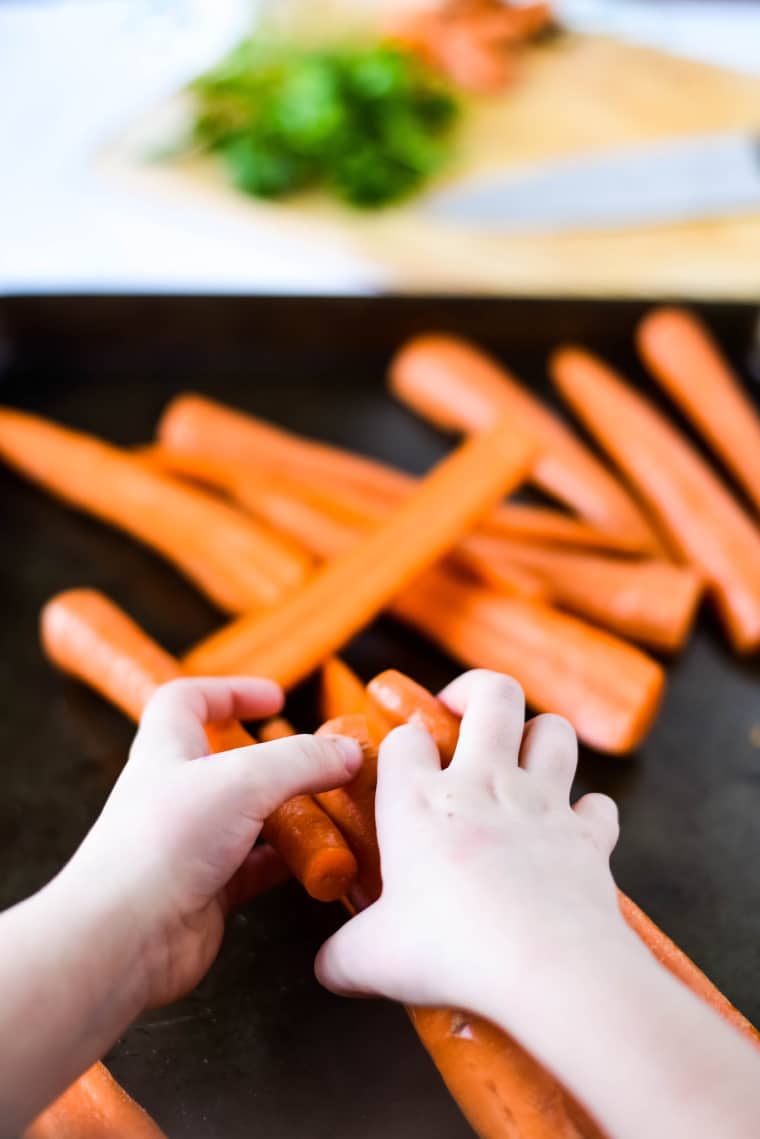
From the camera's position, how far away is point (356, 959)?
29.7 inches

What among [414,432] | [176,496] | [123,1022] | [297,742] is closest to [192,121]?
[414,432]

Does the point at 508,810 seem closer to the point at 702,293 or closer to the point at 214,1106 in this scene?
the point at 214,1106

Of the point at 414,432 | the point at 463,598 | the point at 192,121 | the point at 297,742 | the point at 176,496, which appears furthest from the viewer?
the point at 192,121

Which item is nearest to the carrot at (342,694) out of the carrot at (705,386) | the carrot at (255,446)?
the carrot at (255,446)

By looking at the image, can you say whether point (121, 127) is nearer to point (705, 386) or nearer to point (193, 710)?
point (705, 386)

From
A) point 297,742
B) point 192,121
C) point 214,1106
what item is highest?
point 192,121

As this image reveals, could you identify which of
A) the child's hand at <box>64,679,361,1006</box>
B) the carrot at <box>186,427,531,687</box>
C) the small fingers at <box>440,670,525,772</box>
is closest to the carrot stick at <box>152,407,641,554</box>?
the carrot at <box>186,427,531,687</box>

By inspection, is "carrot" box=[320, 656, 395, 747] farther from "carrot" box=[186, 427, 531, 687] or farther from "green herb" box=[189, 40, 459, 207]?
"green herb" box=[189, 40, 459, 207]

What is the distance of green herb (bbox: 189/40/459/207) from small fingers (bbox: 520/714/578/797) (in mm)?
1410

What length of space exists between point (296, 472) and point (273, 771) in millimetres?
839

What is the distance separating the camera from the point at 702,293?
178 centimetres

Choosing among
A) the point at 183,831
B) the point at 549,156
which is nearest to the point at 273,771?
the point at 183,831

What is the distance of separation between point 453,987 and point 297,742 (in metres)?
0.23

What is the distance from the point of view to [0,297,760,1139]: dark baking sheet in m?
0.84
